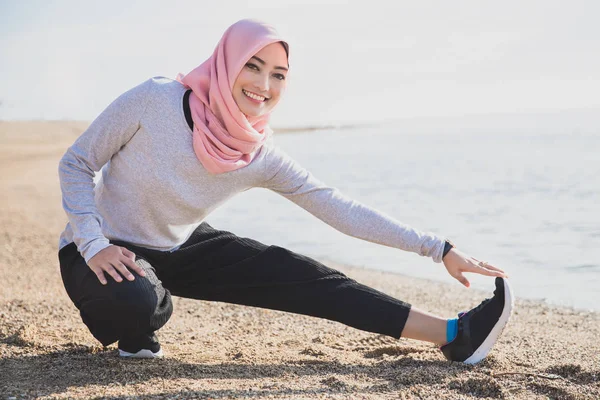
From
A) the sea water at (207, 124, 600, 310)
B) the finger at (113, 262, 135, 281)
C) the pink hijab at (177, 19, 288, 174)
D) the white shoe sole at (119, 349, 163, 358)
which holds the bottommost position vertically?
the sea water at (207, 124, 600, 310)

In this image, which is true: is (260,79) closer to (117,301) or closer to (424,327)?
(117,301)

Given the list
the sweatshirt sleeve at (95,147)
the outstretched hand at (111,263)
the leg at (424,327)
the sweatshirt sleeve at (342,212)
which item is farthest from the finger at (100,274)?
→ the leg at (424,327)

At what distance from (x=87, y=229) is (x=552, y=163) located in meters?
12.7

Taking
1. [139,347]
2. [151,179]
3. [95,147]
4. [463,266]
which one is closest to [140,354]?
[139,347]

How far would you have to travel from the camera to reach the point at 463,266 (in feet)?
8.55

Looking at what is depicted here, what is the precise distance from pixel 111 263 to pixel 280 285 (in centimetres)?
73

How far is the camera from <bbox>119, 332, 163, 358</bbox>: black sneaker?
267cm

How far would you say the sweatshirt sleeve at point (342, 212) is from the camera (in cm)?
268

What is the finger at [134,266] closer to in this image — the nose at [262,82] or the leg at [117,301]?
the leg at [117,301]

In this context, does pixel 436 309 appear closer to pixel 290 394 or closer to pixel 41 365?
pixel 290 394

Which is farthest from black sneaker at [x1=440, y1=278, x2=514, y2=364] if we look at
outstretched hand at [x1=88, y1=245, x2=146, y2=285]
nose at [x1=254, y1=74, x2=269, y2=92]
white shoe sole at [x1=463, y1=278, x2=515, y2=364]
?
outstretched hand at [x1=88, y1=245, x2=146, y2=285]

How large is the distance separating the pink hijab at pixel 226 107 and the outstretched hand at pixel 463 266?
0.91 m

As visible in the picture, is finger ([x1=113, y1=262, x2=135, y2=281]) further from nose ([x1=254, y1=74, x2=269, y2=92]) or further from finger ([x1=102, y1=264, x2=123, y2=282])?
nose ([x1=254, y1=74, x2=269, y2=92])

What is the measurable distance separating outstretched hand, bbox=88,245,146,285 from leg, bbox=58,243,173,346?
0.04m
